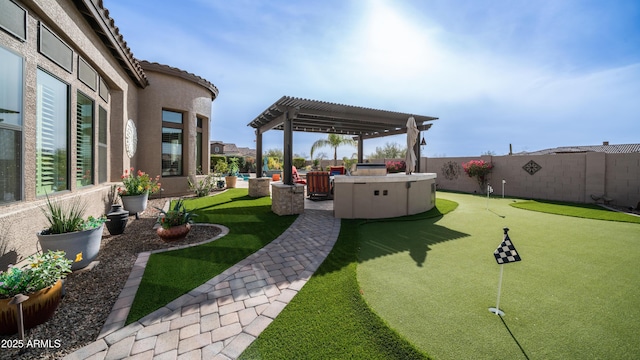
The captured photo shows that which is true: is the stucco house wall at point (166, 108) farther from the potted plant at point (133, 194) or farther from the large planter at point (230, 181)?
the large planter at point (230, 181)

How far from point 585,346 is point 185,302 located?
4.11m

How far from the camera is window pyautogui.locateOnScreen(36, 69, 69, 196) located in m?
4.31

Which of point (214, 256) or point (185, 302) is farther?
point (214, 256)

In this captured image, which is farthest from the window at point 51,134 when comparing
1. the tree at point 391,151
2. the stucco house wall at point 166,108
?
the tree at point 391,151

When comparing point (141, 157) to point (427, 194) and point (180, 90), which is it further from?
point (427, 194)

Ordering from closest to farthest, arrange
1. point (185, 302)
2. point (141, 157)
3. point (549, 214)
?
point (185, 302) → point (549, 214) → point (141, 157)

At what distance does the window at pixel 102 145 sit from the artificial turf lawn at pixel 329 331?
764 cm

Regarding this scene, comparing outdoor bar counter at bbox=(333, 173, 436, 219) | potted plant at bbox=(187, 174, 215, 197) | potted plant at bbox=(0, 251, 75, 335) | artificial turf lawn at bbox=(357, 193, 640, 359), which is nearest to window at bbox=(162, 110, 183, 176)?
potted plant at bbox=(187, 174, 215, 197)

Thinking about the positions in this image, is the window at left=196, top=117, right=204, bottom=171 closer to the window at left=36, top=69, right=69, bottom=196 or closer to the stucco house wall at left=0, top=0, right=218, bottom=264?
the stucco house wall at left=0, top=0, right=218, bottom=264

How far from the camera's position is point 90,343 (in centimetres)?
222

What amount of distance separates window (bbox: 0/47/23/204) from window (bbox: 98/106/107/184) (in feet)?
12.3

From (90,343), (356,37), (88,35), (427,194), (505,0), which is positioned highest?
(505,0)

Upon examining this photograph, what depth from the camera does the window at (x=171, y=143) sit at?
36.1ft

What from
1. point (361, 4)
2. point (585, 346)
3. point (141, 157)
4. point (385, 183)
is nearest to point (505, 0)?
point (361, 4)
